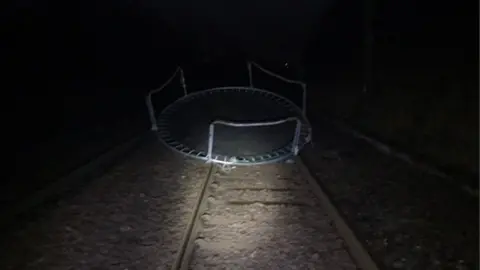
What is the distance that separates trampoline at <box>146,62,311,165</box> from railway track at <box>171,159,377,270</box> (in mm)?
79

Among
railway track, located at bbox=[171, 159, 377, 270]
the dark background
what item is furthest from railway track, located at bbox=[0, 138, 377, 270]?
the dark background

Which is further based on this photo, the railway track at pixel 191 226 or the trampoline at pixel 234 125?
the trampoline at pixel 234 125

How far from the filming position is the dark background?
2.91ft

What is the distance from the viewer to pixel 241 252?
2.13 ft

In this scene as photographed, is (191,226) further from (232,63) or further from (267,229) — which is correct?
(232,63)

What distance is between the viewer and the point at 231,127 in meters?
1.00

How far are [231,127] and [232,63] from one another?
41cm

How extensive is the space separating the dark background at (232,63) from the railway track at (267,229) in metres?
0.24

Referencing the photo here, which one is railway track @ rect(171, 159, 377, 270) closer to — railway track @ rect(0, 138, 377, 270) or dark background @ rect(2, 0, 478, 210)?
railway track @ rect(0, 138, 377, 270)

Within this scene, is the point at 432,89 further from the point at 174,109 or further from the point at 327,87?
the point at 174,109

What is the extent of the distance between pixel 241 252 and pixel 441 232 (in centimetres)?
28

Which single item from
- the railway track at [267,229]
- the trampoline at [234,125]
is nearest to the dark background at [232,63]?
the trampoline at [234,125]

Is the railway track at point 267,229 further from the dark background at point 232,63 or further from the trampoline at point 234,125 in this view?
the dark background at point 232,63

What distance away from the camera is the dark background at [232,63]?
2.91 feet
